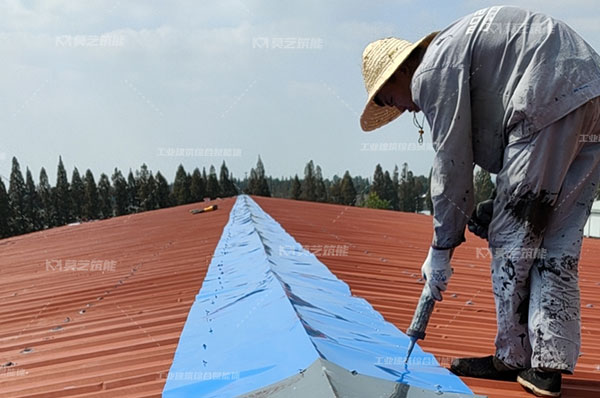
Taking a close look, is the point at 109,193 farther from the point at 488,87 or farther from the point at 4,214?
the point at 488,87

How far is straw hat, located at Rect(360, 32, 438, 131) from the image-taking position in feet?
6.28

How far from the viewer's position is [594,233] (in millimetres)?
22000

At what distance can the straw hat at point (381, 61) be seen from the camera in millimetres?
1913

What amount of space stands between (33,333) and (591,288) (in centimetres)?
392

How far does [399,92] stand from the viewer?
201 centimetres

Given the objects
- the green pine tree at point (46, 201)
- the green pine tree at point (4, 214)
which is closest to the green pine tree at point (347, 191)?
the green pine tree at point (46, 201)

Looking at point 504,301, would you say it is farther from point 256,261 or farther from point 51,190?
point 51,190

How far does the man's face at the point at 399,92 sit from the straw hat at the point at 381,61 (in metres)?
0.04

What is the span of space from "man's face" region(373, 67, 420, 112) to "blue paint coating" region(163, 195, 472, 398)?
95cm

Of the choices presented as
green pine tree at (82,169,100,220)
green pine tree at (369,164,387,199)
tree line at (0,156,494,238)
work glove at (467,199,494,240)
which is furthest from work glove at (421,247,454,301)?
green pine tree at (369,164,387,199)

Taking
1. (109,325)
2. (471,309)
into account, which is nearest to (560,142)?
(471,309)
